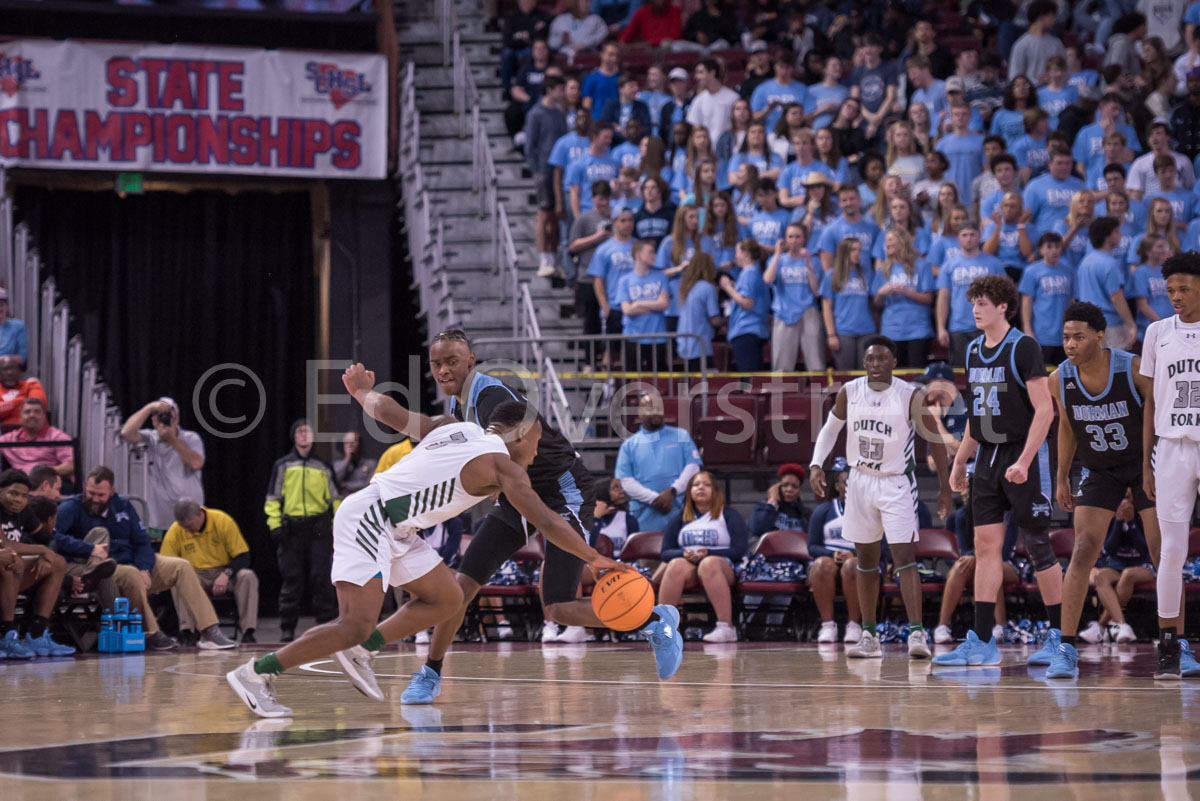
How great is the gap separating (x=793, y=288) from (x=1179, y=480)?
639 cm

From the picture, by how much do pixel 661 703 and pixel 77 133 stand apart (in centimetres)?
1176

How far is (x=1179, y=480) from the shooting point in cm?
790

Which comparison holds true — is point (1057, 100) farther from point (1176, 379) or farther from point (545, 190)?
point (1176, 379)

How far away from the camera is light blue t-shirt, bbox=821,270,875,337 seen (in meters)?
13.8

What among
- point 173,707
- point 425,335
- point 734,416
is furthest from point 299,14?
point 173,707

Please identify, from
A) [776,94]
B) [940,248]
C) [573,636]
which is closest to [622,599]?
[573,636]

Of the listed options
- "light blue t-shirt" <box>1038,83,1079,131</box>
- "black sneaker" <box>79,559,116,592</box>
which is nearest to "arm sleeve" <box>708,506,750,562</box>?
"black sneaker" <box>79,559,116,592</box>

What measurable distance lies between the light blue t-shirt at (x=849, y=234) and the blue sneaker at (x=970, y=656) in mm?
6103

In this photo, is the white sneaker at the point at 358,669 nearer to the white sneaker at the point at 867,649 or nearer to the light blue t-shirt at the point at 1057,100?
the white sneaker at the point at 867,649

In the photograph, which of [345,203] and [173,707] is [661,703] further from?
[345,203]

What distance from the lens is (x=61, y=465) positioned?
13609 millimetres

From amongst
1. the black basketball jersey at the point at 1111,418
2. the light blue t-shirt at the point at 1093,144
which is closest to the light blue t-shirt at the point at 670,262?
the light blue t-shirt at the point at 1093,144

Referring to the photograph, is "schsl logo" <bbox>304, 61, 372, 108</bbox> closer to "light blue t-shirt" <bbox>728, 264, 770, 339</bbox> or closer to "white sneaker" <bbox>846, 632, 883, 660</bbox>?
"light blue t-shirt" <bbox>728, 264, 770, 339</bbox>

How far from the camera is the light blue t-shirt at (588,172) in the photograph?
1612 centimetres
